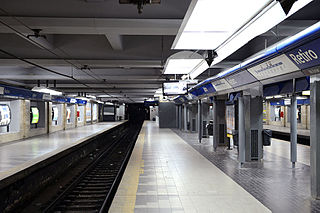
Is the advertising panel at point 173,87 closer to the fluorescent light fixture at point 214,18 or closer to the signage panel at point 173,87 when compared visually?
the signage panel at point 173,87

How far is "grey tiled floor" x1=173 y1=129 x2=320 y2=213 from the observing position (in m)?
4.93

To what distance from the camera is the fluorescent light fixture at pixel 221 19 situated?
345 cm

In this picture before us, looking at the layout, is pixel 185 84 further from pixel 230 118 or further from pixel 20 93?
pixel 20 93

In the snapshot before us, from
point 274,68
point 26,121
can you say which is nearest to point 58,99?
point 26,121

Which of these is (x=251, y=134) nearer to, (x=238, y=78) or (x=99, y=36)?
(x=238, y=78)

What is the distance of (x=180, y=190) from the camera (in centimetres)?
577

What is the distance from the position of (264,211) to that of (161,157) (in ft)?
18.8

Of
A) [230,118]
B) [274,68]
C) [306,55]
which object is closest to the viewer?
[306,55]

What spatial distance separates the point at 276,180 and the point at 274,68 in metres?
2.50

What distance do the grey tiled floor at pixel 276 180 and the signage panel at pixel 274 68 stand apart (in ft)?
7.64

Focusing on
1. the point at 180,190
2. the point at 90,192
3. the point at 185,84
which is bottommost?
the point at 90,192

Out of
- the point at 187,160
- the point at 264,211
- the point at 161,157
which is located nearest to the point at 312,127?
the point at 264,211

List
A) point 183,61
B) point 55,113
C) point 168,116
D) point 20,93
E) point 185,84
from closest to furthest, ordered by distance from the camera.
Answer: point 183,61
point 185,84
point 20,93
point 55,113
point 168,116

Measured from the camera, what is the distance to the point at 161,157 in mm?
10039
